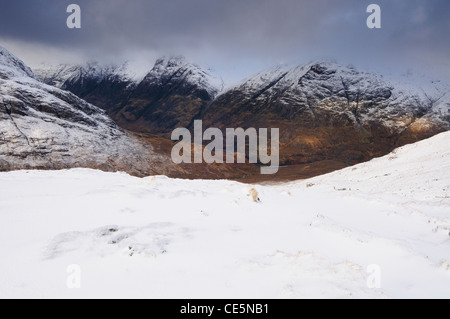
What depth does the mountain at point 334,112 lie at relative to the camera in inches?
3625

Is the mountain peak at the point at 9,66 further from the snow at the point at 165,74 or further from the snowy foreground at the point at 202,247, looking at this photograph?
the snow at the point at 165,74

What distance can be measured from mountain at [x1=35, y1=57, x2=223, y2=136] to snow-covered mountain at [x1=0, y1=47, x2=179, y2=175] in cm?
7876

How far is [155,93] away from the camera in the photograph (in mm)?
166250

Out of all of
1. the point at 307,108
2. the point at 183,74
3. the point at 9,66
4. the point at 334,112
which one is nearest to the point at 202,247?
the point at 9,66

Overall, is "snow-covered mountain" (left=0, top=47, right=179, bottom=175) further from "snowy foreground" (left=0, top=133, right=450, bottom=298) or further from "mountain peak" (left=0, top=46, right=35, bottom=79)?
"snowy foreground" (left=0, top=133, right=450, bottom=298)

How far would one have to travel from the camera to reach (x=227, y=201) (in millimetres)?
10148

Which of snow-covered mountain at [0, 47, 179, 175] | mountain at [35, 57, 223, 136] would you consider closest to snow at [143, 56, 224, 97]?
mountain at [35, 57, 223, 136]

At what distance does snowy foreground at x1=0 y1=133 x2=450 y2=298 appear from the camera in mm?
4434

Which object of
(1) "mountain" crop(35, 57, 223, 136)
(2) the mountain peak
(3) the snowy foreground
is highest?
(1) "mountain" crop(35, 57, 223, 136)

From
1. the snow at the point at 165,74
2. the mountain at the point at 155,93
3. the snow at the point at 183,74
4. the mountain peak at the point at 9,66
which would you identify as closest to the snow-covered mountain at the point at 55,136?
the mountain peak at the point at 9,66

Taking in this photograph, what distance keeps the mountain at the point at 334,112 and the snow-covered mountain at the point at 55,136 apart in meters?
51.6

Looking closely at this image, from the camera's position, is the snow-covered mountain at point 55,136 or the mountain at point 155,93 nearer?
the snow-covered mountain at point 55,136

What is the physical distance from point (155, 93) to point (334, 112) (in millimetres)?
109175

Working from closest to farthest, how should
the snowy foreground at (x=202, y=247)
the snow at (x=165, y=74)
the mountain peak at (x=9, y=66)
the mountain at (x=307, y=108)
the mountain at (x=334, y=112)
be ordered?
the snowy foreground at (x=202, y=247)
the mountain peak at (x=9, y=66)
the mountain at (x=307, y=108)
the mountain at (x=334, y=112)
the snow at (x=165, y=74)
